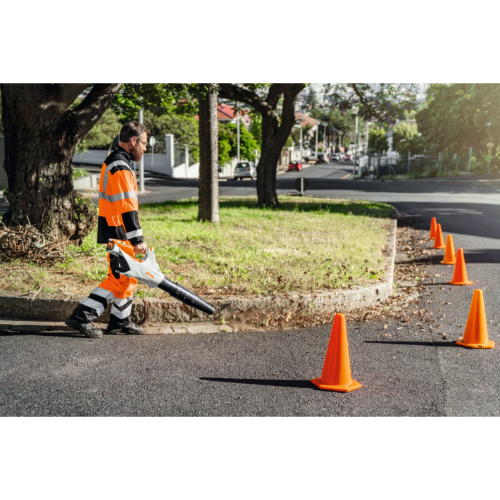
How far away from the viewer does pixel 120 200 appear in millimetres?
5180

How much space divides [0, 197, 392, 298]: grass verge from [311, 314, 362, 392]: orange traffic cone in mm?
2050

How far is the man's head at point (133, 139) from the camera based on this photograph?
531 centimetres

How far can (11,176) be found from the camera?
25.8ft

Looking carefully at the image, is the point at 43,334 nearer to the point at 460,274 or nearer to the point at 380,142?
the point at 460,274

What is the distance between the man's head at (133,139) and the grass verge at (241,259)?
1582 mm

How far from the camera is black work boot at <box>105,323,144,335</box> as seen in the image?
5.58 metres

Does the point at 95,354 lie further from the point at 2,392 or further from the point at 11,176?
the point at 11,176

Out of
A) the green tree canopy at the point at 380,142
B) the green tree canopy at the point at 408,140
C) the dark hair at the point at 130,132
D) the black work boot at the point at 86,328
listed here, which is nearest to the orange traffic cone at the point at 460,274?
the dark hair at the point at 130,132

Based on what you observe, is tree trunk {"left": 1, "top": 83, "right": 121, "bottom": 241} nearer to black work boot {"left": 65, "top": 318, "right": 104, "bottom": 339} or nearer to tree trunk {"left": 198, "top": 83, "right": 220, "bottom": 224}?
black work boot {"left": 65, "top": 318, "right": 104, "bottom": 339}

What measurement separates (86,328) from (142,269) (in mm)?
801

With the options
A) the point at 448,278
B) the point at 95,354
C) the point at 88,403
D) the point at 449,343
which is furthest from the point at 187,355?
the point at 448,278

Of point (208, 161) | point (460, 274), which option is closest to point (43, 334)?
point (460, 274)

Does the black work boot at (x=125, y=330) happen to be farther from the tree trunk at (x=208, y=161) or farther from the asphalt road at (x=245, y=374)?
the tree trunk at (x=208, y=161)
